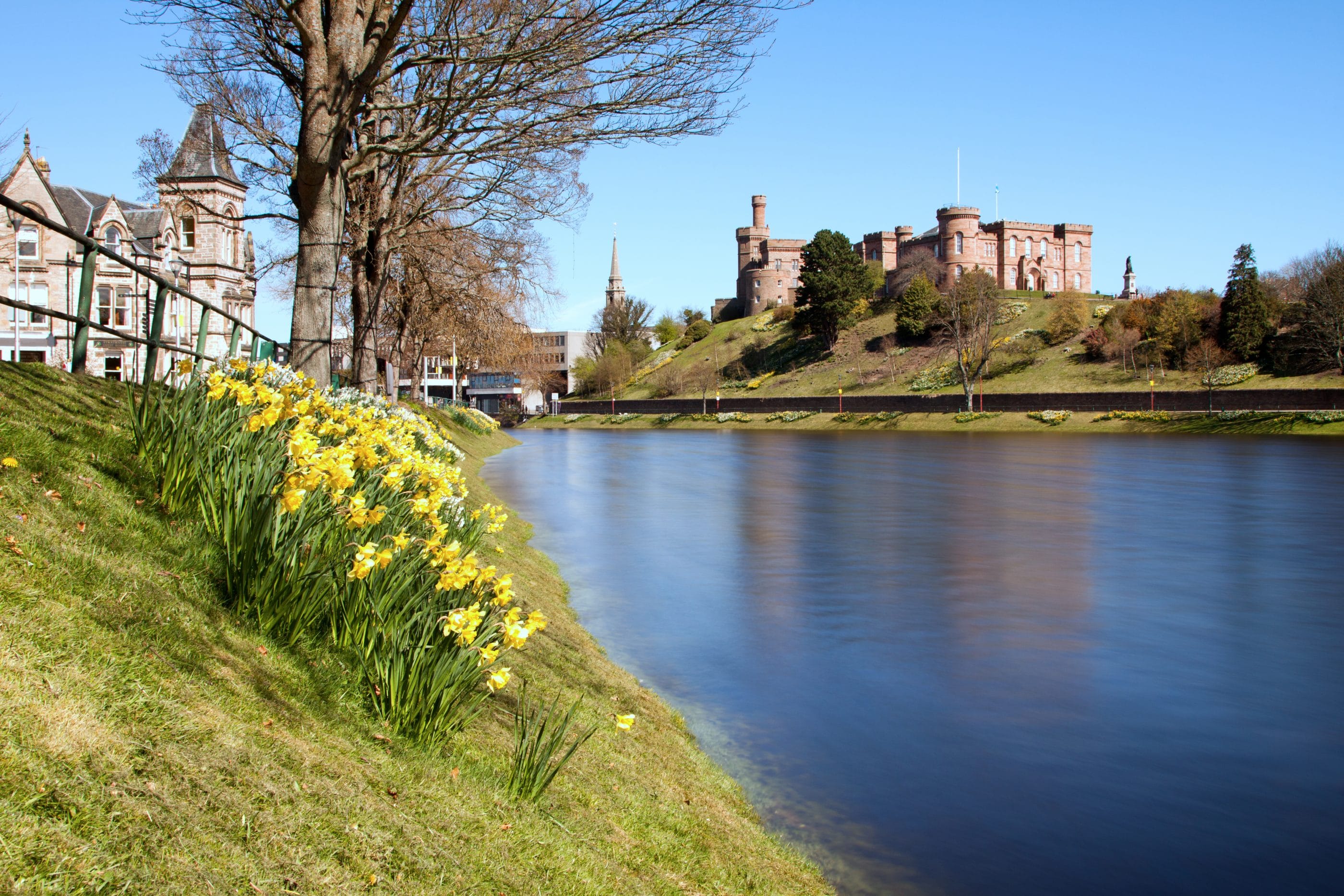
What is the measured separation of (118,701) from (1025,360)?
81112 mm

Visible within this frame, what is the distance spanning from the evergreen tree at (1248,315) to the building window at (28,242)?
65195 millimetres

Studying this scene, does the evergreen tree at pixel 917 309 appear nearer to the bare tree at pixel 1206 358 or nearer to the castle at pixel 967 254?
the castle at pixel 967 254

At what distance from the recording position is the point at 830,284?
9756cm

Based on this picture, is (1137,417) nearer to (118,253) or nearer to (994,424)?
(994,424)

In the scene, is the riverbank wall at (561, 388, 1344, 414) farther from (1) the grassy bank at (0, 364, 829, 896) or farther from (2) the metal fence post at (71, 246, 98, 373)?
(1) the grassy bank at (0, 364, 829, 896)

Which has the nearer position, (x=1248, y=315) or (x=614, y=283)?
(x=1248, y=315)

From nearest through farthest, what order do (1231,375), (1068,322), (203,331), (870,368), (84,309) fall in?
(84,309) → (203,331) → (1231,375) → (1068,322) → (870,368)

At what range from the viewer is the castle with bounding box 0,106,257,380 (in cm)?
4541

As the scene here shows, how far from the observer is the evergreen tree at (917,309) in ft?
296

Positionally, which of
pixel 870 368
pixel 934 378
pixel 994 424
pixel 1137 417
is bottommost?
pixel 994 424

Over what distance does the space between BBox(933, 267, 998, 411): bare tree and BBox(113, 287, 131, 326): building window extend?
48879 millimetres

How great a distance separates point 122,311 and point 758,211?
336 feet

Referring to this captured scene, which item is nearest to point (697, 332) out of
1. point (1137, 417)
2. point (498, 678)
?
point (1137, 417)

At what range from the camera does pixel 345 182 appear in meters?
13.4
